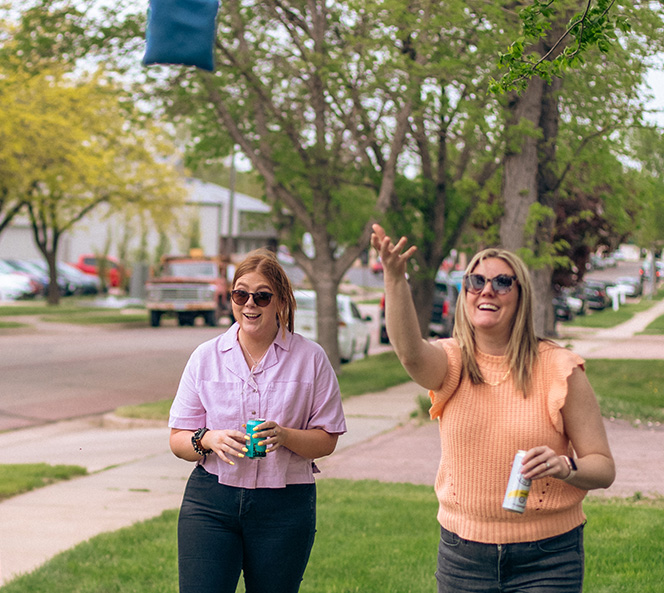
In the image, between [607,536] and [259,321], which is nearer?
[259,321]

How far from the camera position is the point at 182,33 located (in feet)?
17.7

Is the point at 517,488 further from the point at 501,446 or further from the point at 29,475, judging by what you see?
the point at 29,475

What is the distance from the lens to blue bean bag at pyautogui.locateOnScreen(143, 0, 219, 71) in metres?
5.30

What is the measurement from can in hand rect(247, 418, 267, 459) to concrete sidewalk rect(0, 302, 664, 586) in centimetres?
320

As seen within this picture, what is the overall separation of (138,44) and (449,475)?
43.6ft

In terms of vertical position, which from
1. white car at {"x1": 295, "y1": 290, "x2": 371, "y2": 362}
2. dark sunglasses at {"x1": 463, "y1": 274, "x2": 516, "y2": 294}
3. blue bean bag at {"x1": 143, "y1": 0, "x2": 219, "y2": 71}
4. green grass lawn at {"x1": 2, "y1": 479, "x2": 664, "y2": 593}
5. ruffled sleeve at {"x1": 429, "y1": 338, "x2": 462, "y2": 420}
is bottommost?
green grass lawn at {"x1": 2, "y1": 479, "x2": 664, "y2": 593}

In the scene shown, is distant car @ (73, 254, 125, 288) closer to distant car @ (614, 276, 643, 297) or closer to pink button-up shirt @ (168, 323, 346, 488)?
distant car @ (614, 276, 643, 297)

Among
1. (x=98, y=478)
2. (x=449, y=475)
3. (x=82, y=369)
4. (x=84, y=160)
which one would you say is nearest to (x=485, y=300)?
(x=449, y=475)

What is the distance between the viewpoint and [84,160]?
28844 mm

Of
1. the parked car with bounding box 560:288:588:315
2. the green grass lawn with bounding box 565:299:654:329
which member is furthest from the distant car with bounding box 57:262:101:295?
the green grass lawn with bounding box 565:299:654:329

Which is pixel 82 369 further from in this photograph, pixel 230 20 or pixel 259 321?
pixel 259 321

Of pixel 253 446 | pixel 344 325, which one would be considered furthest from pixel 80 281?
pixel 253 446

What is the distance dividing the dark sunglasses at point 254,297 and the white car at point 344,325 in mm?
16038

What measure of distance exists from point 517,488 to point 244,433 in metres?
0.97
